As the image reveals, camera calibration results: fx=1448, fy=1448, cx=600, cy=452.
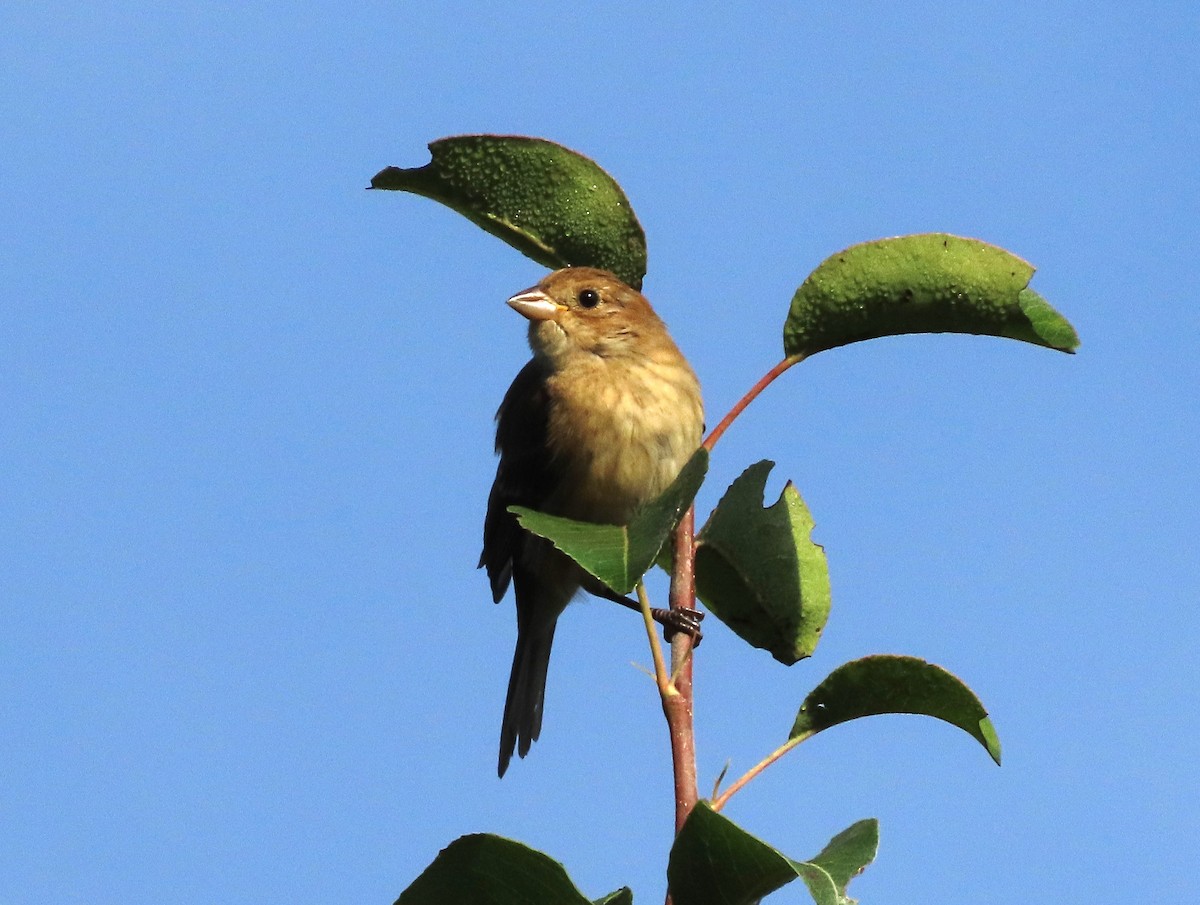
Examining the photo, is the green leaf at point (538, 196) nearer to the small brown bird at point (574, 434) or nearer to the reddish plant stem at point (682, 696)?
the reddish plant stem at point (682, 696)

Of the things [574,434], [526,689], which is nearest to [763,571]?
[574,434]

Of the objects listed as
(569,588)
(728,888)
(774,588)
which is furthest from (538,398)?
(728,888)

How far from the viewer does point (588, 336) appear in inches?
199

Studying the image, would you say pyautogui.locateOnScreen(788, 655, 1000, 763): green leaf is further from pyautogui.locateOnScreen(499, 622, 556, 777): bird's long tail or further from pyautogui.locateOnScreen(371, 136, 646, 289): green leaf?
pyautogui.locateOnScreen(499, 622, 556, 777): bird's long tail

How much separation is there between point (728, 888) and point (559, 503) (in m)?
2.77

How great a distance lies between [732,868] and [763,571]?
3.40ft

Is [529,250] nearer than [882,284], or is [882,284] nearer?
[882,284]

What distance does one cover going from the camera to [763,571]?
3.04 meters

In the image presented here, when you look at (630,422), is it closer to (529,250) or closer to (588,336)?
(588,336)

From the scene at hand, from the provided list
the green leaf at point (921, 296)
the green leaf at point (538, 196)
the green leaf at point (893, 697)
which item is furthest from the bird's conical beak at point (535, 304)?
the green leaf at point (893, 697)

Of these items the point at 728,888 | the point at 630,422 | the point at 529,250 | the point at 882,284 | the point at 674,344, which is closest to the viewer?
the point at 728,888

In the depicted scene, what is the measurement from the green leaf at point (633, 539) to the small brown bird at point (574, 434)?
2.11 m

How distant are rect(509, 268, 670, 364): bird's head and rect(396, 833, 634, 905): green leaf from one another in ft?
9.05

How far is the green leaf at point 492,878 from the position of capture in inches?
82.7
